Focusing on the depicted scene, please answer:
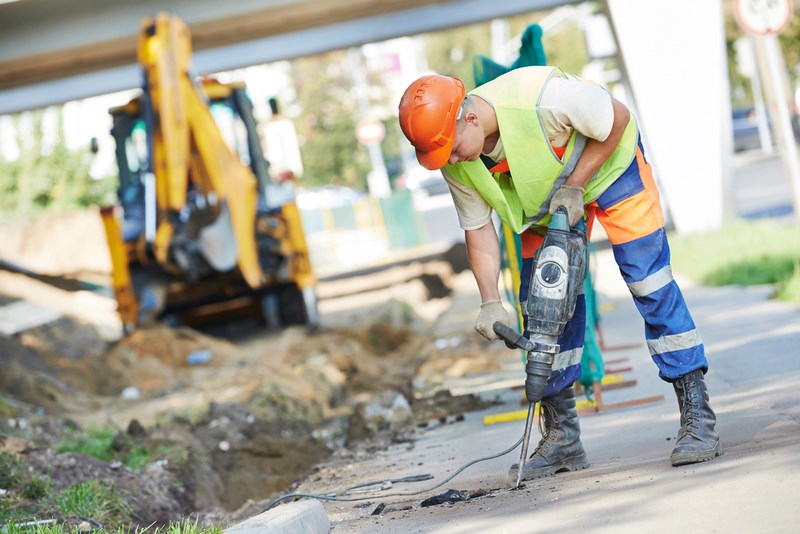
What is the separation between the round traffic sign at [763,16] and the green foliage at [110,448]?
772cm

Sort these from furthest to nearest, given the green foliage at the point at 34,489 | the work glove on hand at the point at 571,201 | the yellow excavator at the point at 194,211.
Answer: the yellow excavator at the point at 194,211 < the green foliage at the point at 34,489 < the work glove on hand at the point at 571,201

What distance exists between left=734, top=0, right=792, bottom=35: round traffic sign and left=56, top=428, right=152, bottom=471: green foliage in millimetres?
7722

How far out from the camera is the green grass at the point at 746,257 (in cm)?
1102

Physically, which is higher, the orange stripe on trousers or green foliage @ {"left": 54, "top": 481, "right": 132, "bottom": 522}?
the orange stripe on trousers

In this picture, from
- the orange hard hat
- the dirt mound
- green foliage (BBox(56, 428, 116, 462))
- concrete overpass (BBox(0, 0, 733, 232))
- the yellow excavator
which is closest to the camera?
the orange hard hat

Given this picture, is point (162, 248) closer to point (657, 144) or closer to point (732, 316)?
point (732, 316)

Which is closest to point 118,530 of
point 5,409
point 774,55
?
point 5,409

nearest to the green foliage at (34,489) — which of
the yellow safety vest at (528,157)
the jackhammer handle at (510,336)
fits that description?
the jackhammer handle at (510,336)

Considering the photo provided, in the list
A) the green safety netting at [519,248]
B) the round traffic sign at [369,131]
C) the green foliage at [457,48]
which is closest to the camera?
the green safety netting at [519,248]

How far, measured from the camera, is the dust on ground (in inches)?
271

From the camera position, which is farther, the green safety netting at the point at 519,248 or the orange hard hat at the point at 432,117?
the green safety netting at the point at 519,248

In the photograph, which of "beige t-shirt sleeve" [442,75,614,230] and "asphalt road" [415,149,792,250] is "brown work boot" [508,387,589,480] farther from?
"asphalt road" [415,149,792,250]

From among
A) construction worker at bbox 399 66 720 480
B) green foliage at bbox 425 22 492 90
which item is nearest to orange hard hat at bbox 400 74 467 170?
construction worker at bbox 399 66 720 480

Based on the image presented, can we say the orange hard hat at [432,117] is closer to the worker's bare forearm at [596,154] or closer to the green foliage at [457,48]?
the worker's bare forearm at [596,154]
